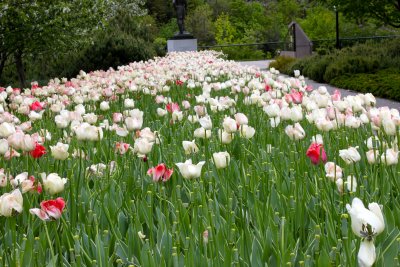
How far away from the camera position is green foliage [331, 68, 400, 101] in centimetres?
1105

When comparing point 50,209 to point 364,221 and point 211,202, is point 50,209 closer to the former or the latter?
point 211,202

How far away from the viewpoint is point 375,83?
1252cm

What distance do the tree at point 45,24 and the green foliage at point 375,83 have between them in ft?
19.0

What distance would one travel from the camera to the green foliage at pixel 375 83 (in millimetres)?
11055

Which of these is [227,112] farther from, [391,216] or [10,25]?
[10,25]

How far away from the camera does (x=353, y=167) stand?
2.75m

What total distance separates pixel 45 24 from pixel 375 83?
22.1ft

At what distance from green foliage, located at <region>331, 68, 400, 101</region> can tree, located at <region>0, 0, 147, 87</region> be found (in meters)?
5.80

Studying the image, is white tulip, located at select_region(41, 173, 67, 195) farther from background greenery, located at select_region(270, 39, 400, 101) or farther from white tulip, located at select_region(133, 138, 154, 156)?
background greenery, located at select_region(270, 39, 400, 101)

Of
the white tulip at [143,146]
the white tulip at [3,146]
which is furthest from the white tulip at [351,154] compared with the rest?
the white tulip at [3,146]

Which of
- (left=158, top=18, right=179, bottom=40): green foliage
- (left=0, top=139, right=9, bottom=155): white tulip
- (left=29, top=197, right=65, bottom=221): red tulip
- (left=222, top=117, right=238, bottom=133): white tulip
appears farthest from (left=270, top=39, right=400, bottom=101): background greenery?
(left=158, top=18, right=179, bottom=40): green foliage

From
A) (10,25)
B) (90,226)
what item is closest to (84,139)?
(90,226)

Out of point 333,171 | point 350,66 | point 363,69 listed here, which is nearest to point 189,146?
point 333,171

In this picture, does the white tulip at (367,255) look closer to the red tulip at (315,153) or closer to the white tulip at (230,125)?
the red tulip at (315,153)
